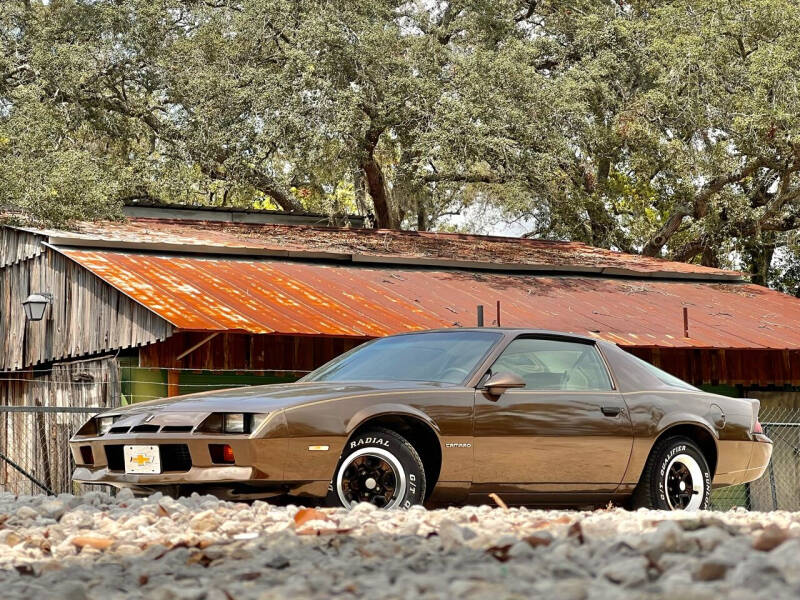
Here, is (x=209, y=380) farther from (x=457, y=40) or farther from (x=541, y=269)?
(x=457, y=40)

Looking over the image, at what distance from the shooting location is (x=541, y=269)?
2467cm

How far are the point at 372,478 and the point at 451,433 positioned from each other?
2.15 ft

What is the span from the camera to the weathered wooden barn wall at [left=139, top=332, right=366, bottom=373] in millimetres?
17297

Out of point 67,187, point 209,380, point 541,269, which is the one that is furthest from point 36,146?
point 541,269

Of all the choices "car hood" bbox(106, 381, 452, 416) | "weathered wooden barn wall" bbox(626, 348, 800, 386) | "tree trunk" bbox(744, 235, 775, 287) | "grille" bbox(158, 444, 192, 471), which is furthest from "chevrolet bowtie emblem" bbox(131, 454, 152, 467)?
"tree trunk" bbox(744, 235, 775, 287)

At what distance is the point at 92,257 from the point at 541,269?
10053 millimetres

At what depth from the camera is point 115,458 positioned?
8094 millimetres

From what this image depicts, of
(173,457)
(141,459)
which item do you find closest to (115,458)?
(141,459)

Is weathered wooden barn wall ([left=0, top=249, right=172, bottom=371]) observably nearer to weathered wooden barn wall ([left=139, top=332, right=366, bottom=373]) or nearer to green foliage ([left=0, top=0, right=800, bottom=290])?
weathered wooden barn wall ([left=139, top=332, right=366, bottom=373])

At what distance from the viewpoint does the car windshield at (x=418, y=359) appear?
28.2 ft

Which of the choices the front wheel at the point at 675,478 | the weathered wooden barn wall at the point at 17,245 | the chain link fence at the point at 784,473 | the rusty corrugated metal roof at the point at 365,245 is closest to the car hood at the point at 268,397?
the front wheel at the point at 675,478

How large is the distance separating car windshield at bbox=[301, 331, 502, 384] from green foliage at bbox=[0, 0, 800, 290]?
13696 millimetres

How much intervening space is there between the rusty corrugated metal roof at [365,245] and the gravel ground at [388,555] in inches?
512

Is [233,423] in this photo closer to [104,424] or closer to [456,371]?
[104,424]
